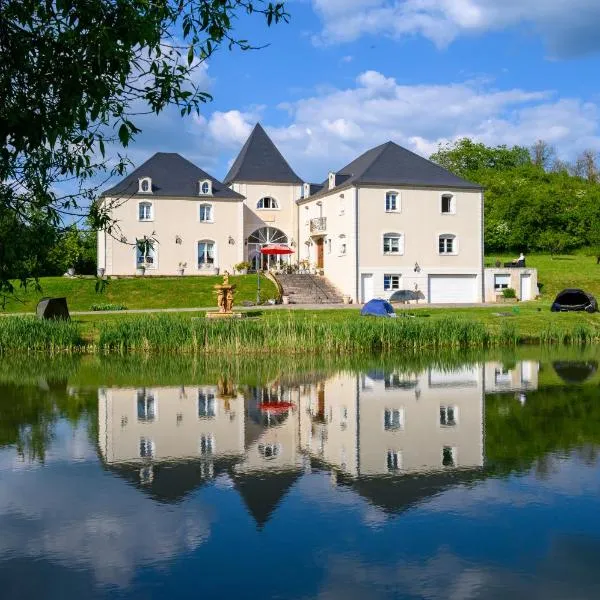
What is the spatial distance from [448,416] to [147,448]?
537cm

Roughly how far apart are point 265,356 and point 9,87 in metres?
17.1

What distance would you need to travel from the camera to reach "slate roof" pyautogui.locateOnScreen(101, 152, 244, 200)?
1753 inches

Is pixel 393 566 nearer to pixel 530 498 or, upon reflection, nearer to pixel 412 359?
pixel 530 498

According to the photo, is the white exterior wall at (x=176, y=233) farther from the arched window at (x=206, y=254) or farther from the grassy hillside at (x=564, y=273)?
the grassy hillside at (x=564, y=273)

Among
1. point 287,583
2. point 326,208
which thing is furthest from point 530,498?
point 326,208

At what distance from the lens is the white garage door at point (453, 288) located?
42219 mm

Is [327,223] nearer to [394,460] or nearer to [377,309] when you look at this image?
[377,309]

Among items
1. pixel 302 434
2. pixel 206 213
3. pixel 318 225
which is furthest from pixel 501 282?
pixel 302 434

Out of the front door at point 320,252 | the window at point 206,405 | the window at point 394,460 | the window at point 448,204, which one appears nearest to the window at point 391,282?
the window at point 448,204

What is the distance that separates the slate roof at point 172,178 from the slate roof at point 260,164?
186 cm

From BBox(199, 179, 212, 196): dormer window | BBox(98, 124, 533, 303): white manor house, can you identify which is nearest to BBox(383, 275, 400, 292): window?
BBox(98, 124, 533, 303): white manor house

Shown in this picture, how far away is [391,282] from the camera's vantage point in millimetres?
41500

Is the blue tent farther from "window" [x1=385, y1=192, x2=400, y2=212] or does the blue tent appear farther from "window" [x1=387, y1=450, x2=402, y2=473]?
"window" [x1=387, y1=450, x2=402, y2=473]

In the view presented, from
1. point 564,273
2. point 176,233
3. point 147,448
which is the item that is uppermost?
point 176,233
